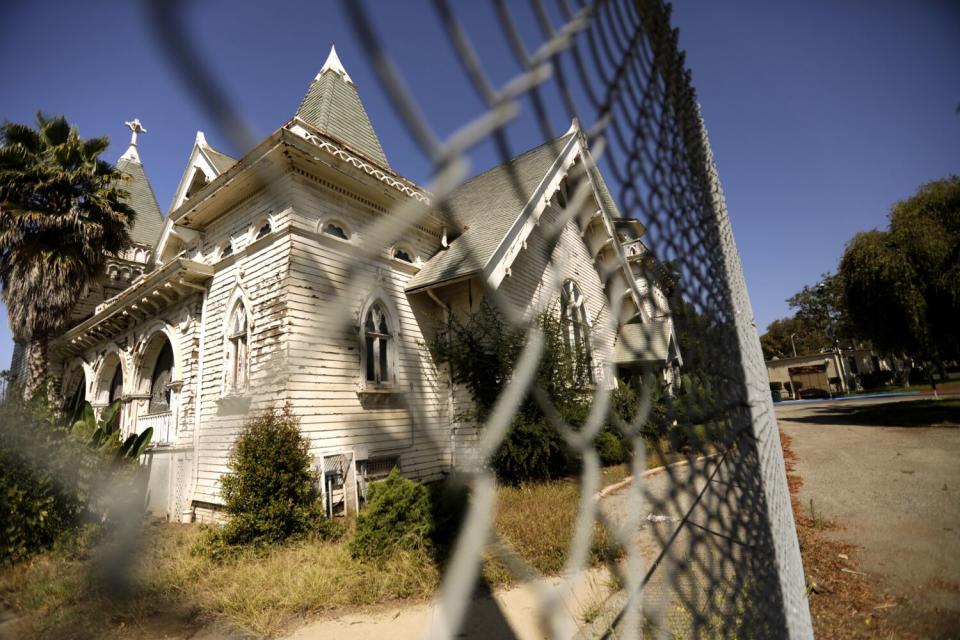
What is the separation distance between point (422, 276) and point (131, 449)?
6.52 metres

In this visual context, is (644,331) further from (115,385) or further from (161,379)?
(115,385)

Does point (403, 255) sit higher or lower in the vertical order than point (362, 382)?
higher

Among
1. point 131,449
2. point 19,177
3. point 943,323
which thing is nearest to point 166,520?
point 131,449

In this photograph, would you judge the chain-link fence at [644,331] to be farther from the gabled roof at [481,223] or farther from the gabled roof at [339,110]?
the gabled roof at [339,110]

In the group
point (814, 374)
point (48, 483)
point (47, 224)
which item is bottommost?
point (48, 483)

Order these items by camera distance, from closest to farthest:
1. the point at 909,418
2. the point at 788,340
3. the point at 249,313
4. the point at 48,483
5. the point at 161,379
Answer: the point at 48,483 → the point at 249,313 → the point at 161,379 → the point at 909,418 → the point at 788,340

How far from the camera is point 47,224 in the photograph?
11.7m

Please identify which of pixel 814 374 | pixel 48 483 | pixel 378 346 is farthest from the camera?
pixel 814 374

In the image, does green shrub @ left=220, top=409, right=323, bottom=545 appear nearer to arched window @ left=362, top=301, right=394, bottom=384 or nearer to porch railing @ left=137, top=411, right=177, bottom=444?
arched window @ left=362, top=301, right=394, bottom=384

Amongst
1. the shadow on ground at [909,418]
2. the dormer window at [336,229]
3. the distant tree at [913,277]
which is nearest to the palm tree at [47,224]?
the dormer window at [336,229]

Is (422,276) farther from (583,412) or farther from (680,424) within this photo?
(680,424)

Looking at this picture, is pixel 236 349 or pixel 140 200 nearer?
pixel 236 349

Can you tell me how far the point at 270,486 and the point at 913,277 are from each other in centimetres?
1985

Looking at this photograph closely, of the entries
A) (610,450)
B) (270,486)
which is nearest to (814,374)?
(610,450)
